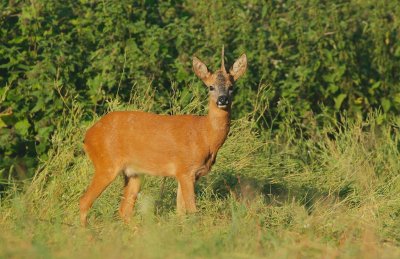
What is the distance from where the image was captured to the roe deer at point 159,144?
8.11 m

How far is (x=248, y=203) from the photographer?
8297mm

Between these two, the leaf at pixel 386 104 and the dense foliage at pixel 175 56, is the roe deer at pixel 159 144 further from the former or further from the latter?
the leaf at pixel 386 104

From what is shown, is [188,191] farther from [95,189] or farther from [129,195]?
[95,189]

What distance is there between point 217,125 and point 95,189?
1.23 meters

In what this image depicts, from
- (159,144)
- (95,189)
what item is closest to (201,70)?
(159,144)

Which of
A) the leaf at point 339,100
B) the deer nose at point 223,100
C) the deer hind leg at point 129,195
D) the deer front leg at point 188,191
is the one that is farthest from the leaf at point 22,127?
the leaf at point 339,100

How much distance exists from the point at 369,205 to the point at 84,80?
3760 mm

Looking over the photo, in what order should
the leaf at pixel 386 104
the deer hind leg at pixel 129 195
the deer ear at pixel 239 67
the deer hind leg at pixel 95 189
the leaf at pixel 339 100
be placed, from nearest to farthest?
the deer hind leg at pixel 95 189, the deer hind leg at pixel 129 195, the deer ear at pixel 239 67, the leaf at pixel 339 100, the leaf at pixel 386 104

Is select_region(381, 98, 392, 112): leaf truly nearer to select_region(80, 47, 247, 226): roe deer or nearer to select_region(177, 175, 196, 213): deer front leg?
select_region(80, 47, 247, 226): roe deer

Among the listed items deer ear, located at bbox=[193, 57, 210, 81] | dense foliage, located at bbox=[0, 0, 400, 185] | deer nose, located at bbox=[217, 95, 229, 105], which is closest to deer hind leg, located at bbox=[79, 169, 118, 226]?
deer nose, located at bbox=[217, 95, 229, 105]

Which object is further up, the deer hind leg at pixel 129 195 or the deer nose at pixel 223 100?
the deer nose at pixel 223 100

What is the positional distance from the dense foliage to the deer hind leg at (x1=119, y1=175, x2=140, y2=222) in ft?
5.03

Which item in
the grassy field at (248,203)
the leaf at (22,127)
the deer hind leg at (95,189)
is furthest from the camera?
the leaf at (22,127)

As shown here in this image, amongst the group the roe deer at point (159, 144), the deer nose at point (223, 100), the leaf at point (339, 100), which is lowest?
the leaf at point (339, 100)
